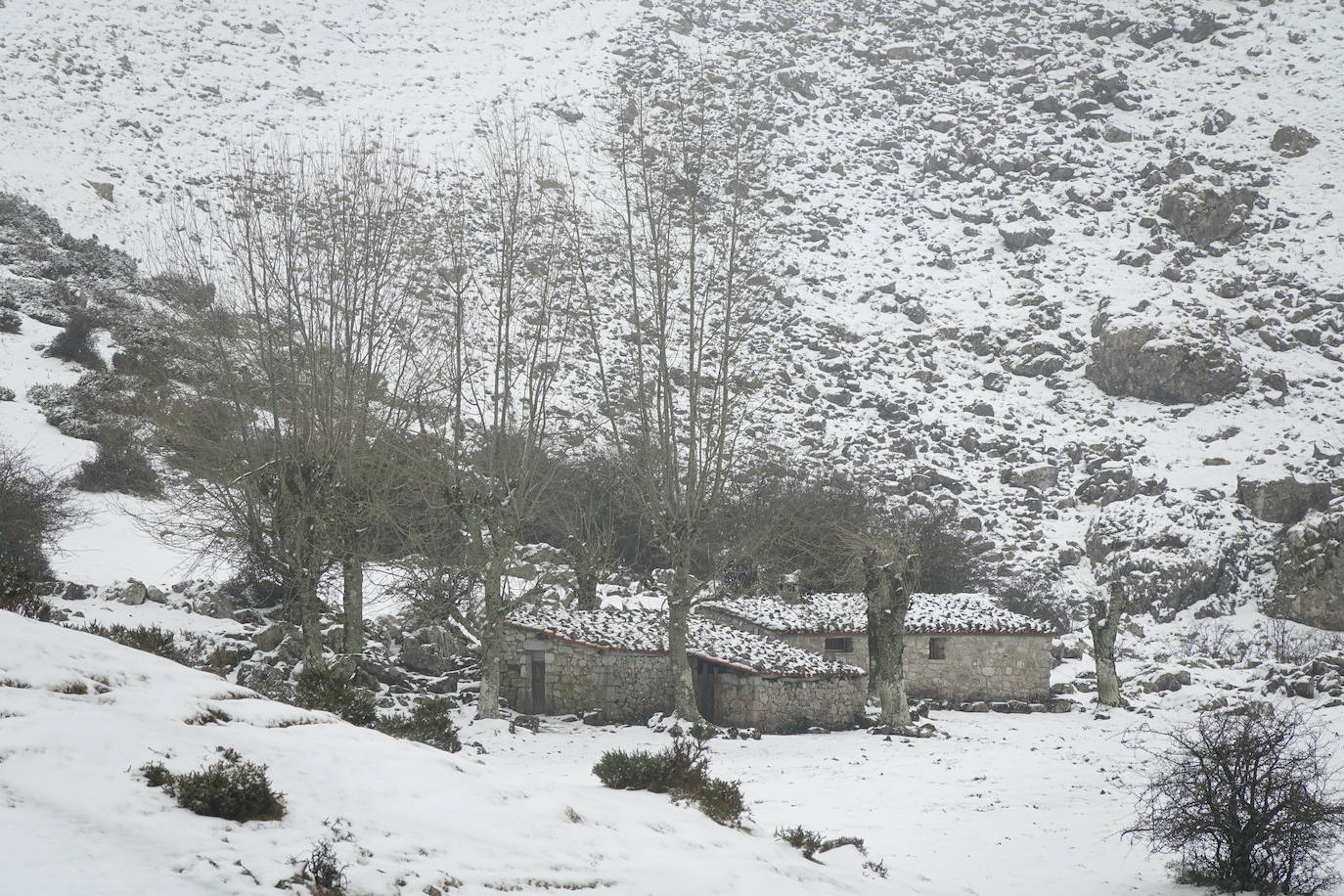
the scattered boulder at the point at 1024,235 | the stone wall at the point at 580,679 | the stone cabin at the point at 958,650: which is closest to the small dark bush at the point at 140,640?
the stone wall at the point at 580,679

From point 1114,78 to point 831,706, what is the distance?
57718 millimetres

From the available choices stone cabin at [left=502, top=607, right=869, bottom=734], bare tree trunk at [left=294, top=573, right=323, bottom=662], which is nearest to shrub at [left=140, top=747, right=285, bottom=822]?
bare tree trunk at [left=294, top=573, right=323, bottom=662]

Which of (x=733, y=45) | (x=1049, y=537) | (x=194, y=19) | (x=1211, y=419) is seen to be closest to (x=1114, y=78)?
(x=733, y=45)

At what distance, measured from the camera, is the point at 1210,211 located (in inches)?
2083

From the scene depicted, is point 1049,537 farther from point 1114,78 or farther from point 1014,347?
point 1114,78

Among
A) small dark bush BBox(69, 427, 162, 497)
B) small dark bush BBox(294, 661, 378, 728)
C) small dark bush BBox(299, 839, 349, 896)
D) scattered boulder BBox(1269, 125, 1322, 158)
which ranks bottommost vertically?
small dark bush BBox(299, 839, 349, 896)

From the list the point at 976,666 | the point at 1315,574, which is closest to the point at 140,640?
the point at 976,666

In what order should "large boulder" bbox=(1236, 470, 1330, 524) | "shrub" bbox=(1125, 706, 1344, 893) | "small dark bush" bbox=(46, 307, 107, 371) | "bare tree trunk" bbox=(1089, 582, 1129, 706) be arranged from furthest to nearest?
1. "small dark bush" bbox=(46, 307, 107, 371)
2. "large boulder" bbox=(1236, 470, 1330, 524)
3. "bare tree trunk" bbox=(1089, 582, 1129, 706)
4. "shrub" bbox=(1125, 706, 1344, 893)

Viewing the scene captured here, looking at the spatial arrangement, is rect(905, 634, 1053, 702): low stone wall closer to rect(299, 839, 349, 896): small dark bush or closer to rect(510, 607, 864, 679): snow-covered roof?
rect(510, 607, 864, 679): snow-covered roof

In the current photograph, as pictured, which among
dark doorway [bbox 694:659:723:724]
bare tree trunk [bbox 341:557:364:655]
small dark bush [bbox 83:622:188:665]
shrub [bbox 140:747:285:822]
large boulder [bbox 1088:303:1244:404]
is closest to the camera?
shrub [bbox 140:747:285:822]

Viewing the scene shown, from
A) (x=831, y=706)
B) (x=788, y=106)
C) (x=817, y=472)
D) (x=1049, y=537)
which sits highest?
(x=788, y=106)

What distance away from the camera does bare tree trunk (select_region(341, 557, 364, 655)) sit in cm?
2070

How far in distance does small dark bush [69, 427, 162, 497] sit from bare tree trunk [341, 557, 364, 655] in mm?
12487

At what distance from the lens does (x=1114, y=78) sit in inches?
2552
